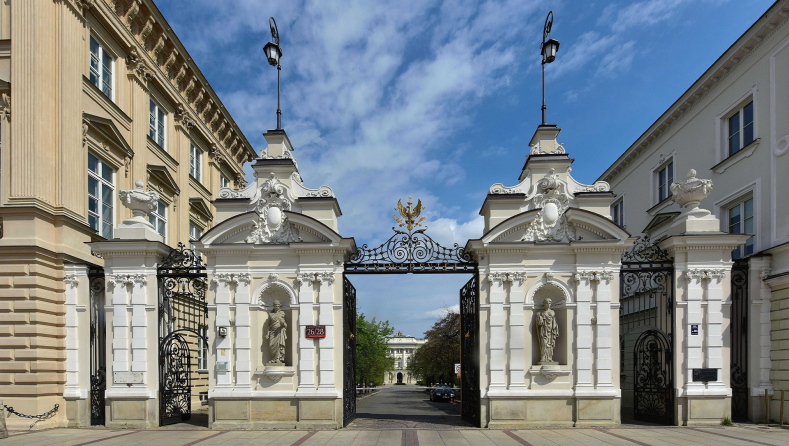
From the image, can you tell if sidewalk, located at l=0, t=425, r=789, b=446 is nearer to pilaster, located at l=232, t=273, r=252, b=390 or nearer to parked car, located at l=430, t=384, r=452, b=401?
pilaster, located at l=232, t=273, r=252, b=390

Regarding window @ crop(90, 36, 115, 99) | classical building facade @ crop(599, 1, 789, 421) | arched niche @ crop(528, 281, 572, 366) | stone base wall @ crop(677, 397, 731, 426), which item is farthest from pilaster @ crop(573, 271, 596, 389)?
window @ crop(90, 36, 115, 99)

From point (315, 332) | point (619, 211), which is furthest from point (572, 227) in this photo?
point (619, 211)

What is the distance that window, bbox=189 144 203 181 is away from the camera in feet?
88.8

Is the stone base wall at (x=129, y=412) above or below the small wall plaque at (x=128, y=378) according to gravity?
below

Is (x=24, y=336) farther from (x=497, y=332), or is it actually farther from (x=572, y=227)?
(x=572, y=227)

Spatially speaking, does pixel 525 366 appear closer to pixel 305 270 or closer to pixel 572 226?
pixel 572 226

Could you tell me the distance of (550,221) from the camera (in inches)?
603

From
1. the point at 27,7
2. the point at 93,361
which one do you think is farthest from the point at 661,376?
the point at 27,7

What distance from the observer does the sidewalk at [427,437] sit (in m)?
12.5

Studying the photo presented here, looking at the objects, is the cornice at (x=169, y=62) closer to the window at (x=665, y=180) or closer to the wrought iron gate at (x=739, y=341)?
the wrought iron gate at (x=739, y=341)

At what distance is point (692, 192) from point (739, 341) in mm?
4134

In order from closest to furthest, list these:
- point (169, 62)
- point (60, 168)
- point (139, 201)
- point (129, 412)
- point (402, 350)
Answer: point (129, 412) → point (139, 201) → point (60, 168) → point (169, 62) → point (402, 350)

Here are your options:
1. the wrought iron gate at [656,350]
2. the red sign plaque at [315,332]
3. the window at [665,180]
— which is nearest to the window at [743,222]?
the wrought iron gate at [656,350]

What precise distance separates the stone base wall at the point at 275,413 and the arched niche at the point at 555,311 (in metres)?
5.42
